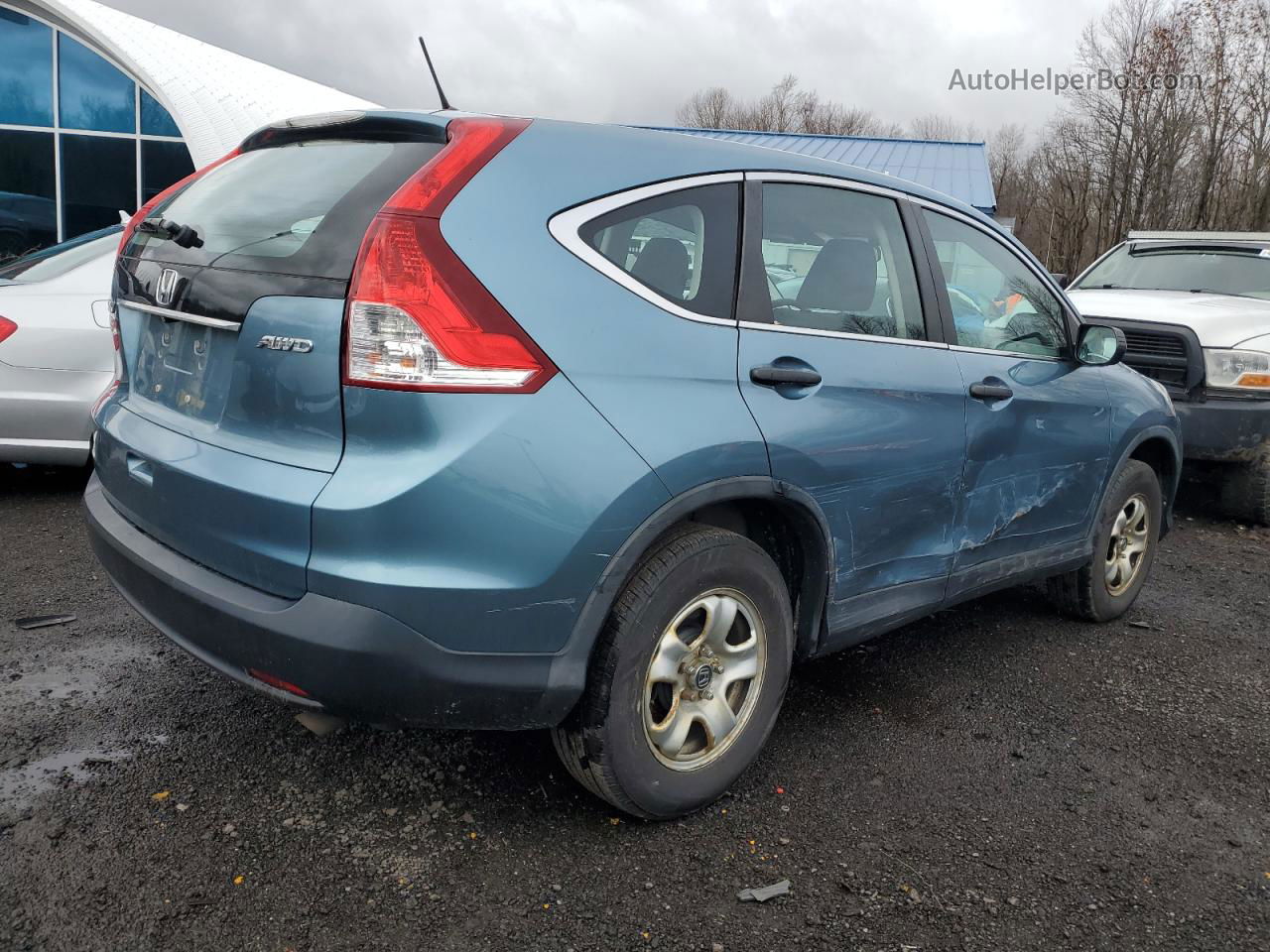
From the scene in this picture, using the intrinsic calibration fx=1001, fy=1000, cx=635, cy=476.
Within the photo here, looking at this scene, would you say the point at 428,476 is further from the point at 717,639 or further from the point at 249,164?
the point at 249,164

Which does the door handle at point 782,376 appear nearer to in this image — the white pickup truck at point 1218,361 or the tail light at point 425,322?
the tail light at point 425,322

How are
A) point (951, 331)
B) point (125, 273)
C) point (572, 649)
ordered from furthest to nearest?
point (951, 331)
point (125, 273)
point (572, 649)

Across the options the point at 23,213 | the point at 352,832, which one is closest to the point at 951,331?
the point at 352,832

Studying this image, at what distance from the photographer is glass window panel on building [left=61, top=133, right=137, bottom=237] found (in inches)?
785

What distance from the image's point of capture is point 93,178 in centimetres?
2009

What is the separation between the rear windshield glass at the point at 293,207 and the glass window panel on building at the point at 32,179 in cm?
1836

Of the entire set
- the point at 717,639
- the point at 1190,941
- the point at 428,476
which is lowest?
the point at 1190,941

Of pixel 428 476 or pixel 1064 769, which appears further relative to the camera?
pixel 1064 769

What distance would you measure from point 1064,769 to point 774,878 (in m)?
1.18

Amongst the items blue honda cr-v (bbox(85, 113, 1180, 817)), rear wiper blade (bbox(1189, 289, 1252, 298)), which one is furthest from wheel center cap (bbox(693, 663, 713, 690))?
rear wiper blade (bbox(1189, 289, 1252, 298))

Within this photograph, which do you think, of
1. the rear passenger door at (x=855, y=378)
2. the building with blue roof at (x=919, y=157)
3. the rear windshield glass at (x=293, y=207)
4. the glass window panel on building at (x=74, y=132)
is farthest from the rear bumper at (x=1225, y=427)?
the building with blue roof at (x=919, y=157)

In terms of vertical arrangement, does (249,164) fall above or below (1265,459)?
above

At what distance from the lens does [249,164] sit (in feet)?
8.95

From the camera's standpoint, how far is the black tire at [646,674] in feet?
7.61
